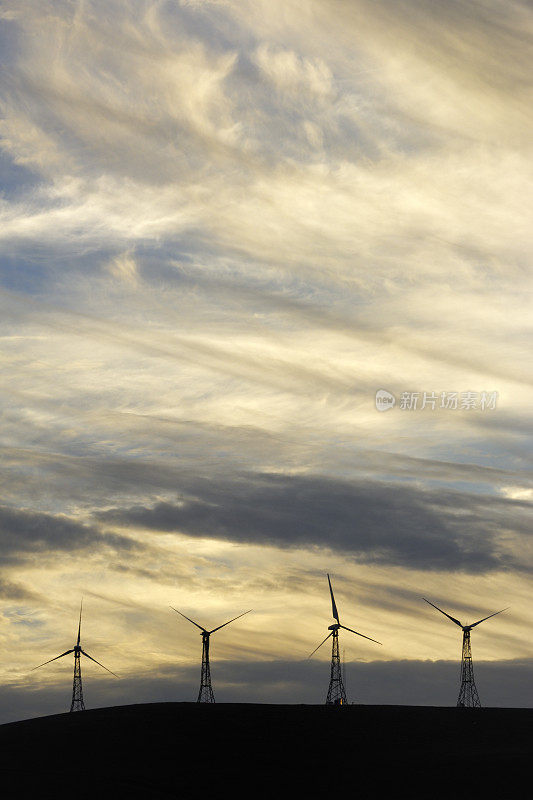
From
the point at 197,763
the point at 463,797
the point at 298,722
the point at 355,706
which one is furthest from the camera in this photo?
the point at 355,706

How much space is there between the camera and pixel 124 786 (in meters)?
76.8

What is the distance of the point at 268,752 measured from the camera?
88125 millimetres

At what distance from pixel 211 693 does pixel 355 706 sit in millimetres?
57665

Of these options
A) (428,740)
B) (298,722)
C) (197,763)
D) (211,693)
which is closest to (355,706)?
(298,722)

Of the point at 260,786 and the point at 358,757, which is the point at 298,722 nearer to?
the point at 358,757

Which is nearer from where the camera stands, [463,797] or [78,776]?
[463,797]

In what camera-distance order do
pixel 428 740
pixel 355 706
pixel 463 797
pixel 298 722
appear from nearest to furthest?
pixel 463 797
pixel 428 740
pixel 298 722
pixel 355 706

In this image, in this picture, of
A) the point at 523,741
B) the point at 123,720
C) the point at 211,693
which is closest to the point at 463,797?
the point at 523,741

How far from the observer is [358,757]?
85500 mm

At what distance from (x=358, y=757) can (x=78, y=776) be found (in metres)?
25.5

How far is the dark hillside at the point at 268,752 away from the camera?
7569cm

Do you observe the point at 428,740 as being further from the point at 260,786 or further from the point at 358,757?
the point at 260,786

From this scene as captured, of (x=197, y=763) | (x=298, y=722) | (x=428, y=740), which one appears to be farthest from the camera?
(x=298, y=722)

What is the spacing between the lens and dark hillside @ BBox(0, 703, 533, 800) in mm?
75688
